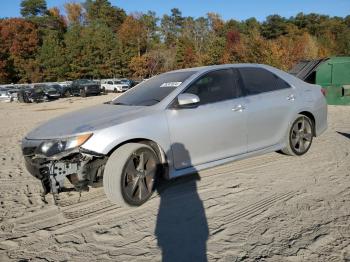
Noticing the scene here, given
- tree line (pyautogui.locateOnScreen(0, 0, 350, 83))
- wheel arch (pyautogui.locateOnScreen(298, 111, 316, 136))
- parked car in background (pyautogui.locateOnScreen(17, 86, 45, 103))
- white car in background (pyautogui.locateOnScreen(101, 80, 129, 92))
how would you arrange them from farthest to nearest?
tree line (pyautogui.locateOnScreen(0, 0, 350, 83)), white car in background (pyautogui.locateOnScreen(101, 80, 129, 92)), parked car in background (pyautogui.locateOnScreen(17, 86, 45, 103)), wheel arch (pyautogui.locateOnScreen(298, 111, 316, 136))

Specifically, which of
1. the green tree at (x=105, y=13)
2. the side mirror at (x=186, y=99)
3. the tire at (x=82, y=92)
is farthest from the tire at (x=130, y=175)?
the green tree at (x=105, y=13)

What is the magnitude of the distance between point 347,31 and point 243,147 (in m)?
70.0

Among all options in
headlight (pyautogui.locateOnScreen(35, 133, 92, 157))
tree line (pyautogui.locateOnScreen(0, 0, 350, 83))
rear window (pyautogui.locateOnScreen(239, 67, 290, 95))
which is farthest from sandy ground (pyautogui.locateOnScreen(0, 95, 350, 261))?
tree line (pyautogui.locateOnScreen(0, 0, 350, 83))

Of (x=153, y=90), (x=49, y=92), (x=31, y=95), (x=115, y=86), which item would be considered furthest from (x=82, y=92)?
(x=153, y=90)

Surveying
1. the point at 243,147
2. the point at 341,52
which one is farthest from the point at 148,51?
the point at 243,147

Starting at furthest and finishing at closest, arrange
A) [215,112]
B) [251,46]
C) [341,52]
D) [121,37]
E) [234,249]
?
[121,37], [341,52], [251,46], [215,112], [234,249]

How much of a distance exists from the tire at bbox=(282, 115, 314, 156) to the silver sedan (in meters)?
0.02

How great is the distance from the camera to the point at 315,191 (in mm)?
4430

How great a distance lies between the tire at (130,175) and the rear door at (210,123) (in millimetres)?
351

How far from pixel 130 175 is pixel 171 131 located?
72cm

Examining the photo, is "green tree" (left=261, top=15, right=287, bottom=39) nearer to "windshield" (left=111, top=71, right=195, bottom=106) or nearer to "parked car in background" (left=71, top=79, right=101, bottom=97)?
"parked car in background" (left=71, top=79, right=101, bottom=97)

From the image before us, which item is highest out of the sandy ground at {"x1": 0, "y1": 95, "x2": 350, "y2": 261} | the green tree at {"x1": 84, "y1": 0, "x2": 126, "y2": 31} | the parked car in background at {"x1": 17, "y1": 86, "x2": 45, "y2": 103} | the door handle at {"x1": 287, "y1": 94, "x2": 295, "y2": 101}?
the green tree at {"x1": 84, "y1": 0, "x2": 126, "y2": 31}

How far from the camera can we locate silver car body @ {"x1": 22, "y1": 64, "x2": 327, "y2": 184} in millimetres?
4098

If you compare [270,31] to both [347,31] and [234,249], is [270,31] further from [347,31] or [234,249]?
[234,249]
